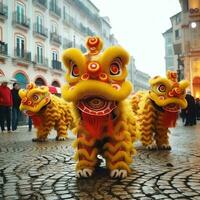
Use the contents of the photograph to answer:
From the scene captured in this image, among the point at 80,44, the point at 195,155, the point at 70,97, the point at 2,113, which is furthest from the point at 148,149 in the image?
the point at 80,44

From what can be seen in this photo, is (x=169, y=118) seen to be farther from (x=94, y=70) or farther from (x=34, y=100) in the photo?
(x=34, y=100)

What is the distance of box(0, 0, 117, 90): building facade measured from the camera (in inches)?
1192

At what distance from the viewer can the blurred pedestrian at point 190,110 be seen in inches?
716

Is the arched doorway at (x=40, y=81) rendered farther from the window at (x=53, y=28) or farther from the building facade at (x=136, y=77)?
the building facade at (x=136, y=77)

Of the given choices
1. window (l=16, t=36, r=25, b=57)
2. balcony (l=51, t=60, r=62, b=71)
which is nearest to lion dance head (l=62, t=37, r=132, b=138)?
window (l=16, t=36, r=25, b=57)

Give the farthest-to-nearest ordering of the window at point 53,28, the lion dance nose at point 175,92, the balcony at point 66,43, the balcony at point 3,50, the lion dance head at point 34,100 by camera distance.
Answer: the balcony at point 66,43 < the window at point 53,28 < the balcony at point 3,50 < the lion dance head at point 34,100 < the lion dance nose at point 175,92

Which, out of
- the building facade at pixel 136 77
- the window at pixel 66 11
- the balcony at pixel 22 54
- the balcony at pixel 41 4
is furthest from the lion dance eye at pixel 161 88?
the building facade at pixel 136 77

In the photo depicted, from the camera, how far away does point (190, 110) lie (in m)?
18.4

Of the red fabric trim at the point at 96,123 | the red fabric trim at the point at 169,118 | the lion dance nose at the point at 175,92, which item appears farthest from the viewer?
the red fabric trim at the point at 169,118

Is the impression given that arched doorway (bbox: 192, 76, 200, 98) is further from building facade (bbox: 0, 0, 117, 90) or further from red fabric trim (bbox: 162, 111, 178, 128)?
red fabric trim (bbox: 162, 111, 178, 128)

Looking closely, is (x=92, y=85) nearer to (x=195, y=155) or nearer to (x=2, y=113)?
(x=195, y=155)

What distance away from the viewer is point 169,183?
165 inches

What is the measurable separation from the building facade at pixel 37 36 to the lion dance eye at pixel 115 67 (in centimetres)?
2553

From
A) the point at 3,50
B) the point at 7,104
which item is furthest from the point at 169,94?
the point at 3,50
